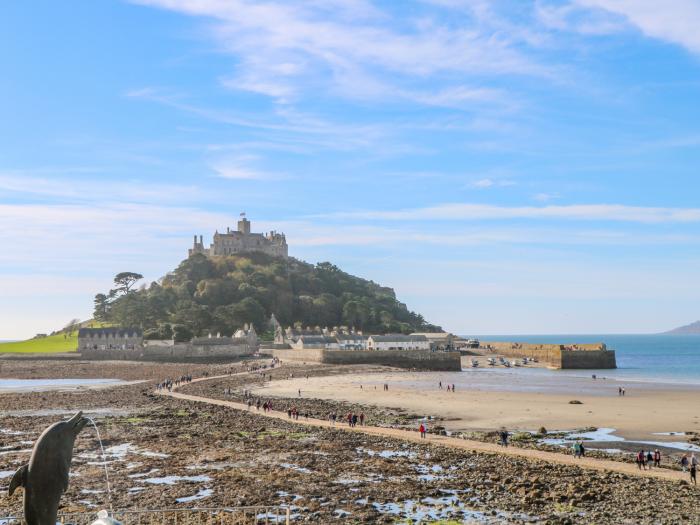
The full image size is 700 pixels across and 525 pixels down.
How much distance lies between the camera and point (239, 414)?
38.3 meters

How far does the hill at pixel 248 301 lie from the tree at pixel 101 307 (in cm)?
18

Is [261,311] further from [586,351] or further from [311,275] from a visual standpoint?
[586,351]

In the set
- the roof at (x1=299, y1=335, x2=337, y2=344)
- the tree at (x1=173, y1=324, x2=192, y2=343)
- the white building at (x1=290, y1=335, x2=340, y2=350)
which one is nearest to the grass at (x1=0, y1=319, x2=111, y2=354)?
the tree at (x1=173, y1=324, x2=192, y2=343)

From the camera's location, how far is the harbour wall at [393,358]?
84812 millimetres

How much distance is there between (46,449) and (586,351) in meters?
89.3

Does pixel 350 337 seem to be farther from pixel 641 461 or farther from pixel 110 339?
pixel 641 461

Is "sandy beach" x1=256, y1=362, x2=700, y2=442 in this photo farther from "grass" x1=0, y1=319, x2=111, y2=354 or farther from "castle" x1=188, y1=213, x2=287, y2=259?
"castle" x1=188, y1=213, x2=287, y2=259

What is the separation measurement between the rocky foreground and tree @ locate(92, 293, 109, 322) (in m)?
99.5

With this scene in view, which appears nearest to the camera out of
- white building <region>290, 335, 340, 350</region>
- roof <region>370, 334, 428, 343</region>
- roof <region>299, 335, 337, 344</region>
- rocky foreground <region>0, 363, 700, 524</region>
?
rocky foreground <region>0, 363, 700, 524</region>

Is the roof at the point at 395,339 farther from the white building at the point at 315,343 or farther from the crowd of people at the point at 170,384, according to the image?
the crowd of people at the point at 170,384

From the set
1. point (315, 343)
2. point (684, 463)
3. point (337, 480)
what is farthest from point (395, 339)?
point (337, 480)

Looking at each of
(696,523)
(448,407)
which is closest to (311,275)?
(448,407)

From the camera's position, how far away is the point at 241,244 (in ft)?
538

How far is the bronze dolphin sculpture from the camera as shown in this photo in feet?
31.0
